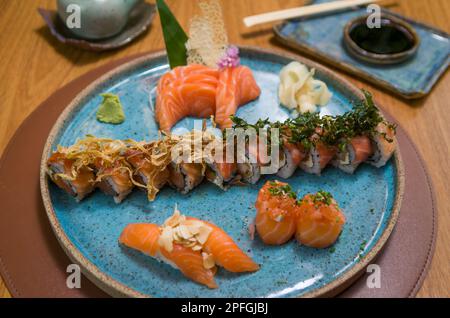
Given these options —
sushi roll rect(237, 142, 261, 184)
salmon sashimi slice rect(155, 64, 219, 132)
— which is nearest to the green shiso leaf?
salmon sashimi slice rect(155, 64, 219, 132)

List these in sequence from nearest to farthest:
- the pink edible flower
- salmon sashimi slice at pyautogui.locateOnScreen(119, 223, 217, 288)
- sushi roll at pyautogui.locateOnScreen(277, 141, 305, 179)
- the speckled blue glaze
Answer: salmon sashimi slice at pyautogui.locateOnScreen(119, 223, 217, 288) → sushi roll at pyautogui.locateOnScreen(277, 141, 305, 179) → the pink edible flower → the speckled blue glaze

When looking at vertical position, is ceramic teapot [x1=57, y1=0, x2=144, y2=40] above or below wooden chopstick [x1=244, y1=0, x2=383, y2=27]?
above

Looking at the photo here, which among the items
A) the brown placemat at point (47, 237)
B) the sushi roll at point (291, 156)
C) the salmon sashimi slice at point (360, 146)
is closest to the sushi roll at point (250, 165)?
the sushi roll at point (291, 156)

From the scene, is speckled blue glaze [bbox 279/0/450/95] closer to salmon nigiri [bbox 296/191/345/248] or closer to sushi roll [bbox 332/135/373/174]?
sushi roll [bbox 332/135/373/174]

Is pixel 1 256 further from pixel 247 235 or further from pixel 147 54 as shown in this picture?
pixel 147 54

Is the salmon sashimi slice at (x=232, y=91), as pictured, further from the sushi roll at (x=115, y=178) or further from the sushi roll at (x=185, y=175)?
the sushi roll at (x=115, y=178)
